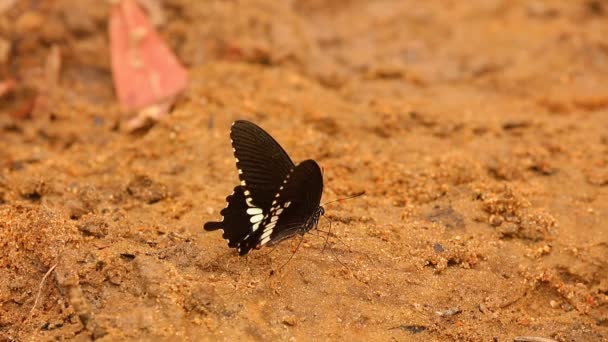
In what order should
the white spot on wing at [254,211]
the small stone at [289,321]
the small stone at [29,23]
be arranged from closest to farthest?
1. the small stone at [289,321]
2. the white spot on wing at [254,211]
3. the small stone at [29,23]

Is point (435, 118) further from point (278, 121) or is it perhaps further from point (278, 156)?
point (278, 156)

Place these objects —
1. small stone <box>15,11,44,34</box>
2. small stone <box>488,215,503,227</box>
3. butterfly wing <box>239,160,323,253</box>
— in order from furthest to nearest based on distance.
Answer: small stone <box>15,11,44,34</box>
small stone <box>488,215,503,227</box>
butterfly wing <box>239,160,323,253</box>

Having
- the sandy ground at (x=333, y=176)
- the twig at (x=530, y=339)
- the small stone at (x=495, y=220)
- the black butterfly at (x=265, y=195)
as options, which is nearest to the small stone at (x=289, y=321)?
the sandy ground at (x=333, y=176)

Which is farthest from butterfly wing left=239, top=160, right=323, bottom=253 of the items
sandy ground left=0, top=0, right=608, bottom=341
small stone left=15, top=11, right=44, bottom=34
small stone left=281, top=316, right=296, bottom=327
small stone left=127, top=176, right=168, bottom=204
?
small stone left=15, top=11, right=44, bottom=34

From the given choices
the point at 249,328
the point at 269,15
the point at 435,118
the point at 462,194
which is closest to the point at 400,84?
the point at 435,118

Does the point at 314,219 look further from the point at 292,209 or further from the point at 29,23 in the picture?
the point at 29,23

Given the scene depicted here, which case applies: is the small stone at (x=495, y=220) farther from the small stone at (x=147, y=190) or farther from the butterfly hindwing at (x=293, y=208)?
the small stone at (x=147, y=190)

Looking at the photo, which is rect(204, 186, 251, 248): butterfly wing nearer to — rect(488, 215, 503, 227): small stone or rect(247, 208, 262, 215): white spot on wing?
rect(247, 208, 262, 215): white spot on wing
